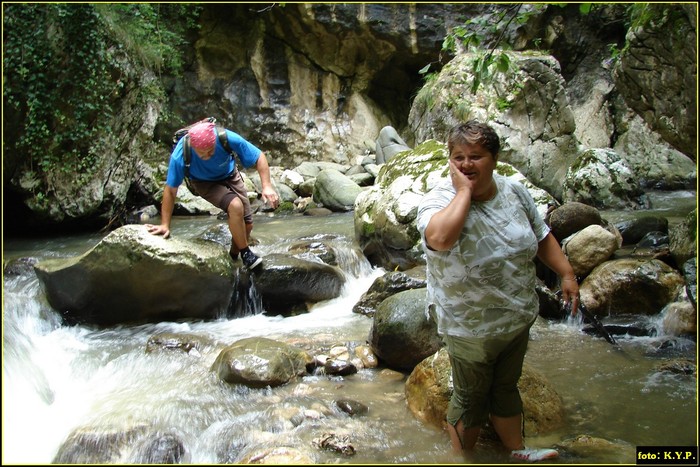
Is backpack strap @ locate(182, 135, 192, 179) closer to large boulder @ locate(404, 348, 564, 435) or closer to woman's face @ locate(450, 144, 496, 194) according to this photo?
large boulder @ locate(404, 348, 564, 435)

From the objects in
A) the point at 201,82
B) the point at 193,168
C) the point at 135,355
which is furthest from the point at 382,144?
the point at 135,355

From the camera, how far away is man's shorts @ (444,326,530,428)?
7.58ft

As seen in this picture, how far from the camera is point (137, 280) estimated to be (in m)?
5.21

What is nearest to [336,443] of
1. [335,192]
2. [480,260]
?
[480,260]

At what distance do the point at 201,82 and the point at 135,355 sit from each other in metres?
13.7

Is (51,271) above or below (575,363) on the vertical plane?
above

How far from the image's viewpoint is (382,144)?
15.8m

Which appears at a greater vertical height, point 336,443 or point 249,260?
point 249,260

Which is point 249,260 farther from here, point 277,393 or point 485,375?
point 485,375

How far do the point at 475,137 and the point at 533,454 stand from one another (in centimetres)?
162

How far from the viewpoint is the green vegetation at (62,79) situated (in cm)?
753

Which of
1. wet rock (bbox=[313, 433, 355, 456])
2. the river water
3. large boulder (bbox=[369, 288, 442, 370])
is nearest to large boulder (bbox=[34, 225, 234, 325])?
the river water

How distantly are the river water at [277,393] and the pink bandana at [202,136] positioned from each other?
187 centimetres

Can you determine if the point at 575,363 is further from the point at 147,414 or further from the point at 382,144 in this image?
the point at 382,144
